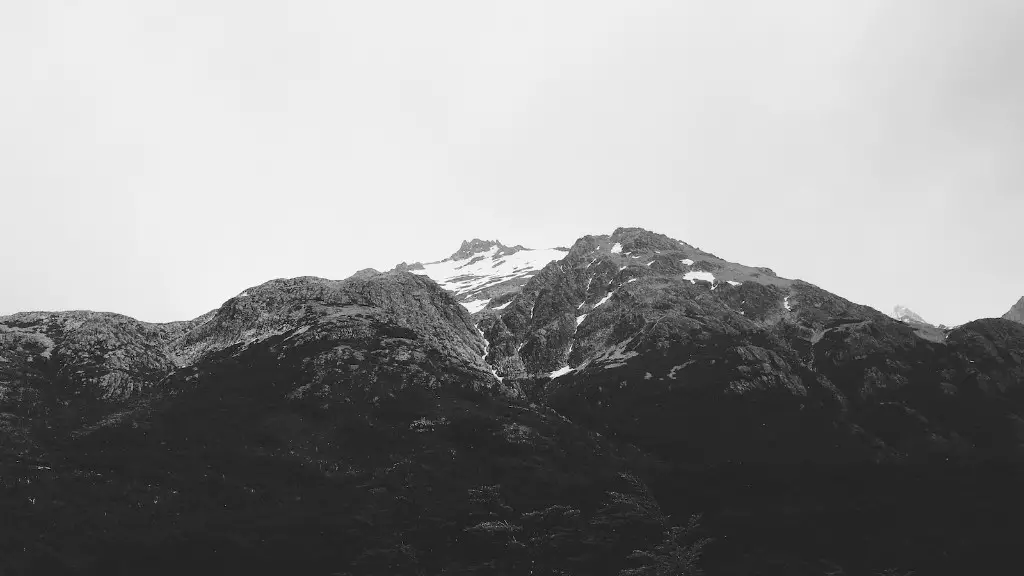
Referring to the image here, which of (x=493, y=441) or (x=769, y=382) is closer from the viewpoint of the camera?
(x=493, y=441)

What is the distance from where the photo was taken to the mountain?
262 ft

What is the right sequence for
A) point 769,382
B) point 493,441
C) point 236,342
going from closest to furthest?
point 493,441, point 769,382, point 236,342

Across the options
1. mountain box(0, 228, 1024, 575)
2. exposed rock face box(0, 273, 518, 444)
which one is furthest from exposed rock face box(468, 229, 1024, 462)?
exposed rock face box(0, 273, 518, 444)

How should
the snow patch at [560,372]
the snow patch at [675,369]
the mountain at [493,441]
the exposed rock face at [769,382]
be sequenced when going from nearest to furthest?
the mountain at [493,441]
the exposed rock face at [769,382]
the snow patch at [675,369]
the snow patch at [560,372]

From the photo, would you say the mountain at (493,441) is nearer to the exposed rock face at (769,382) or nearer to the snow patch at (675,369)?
the snow patch at (675,369)

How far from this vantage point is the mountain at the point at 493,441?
79.8 meters

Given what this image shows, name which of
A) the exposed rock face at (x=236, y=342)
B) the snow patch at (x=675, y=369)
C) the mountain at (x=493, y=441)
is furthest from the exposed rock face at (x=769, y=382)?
the exposed rock face at (x=236, y=342)

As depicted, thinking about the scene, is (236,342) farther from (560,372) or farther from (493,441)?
(560,372)

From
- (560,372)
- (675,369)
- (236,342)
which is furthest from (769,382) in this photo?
(236,342)

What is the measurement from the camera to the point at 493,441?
12275 cm

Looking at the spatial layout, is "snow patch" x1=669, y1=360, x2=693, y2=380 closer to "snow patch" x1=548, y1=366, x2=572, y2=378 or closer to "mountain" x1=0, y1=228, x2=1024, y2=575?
"mountain" x1=0, y1=228, x2=1024, y2=575

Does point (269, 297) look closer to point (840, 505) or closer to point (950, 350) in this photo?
point (840, 505)

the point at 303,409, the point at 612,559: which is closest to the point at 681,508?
the point at 612,559

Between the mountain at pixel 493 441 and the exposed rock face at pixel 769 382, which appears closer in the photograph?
the mountain at pixel 493 441
